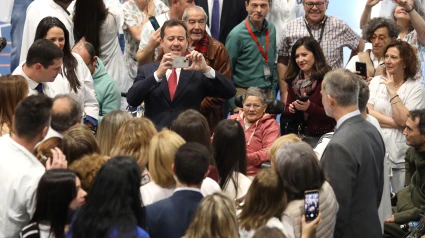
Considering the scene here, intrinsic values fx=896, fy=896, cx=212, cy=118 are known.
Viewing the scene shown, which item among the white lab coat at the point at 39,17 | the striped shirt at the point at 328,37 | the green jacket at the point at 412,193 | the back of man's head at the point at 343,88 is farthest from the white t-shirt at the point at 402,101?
the white lab coat at the point at 39,17

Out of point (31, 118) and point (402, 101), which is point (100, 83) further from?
point (31, 118)

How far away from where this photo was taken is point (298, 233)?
5137 millimetres

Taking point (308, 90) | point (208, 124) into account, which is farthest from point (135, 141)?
point (308, 90)

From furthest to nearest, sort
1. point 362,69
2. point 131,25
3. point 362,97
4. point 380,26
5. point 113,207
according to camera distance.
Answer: point 131,25
point 380,26
point 362,69
point 362,97
point 113,207

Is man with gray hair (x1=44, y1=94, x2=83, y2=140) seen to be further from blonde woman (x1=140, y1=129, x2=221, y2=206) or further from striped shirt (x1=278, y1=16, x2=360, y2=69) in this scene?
striped shirt (x1=278, y1=16, x2=360, y2=69)

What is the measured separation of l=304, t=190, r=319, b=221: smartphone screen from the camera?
505 cm

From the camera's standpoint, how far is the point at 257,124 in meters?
7.65

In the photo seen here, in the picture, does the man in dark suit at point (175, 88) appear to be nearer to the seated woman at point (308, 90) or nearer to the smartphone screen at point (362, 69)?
the seated woman at point (308, 90)

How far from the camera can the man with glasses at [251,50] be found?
8.99 metres

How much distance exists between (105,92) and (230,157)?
2547 millimetres

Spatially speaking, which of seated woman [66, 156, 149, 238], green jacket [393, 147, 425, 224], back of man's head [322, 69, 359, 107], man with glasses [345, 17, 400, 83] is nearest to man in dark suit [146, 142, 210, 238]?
seated woman [66, 156, 149, 238]

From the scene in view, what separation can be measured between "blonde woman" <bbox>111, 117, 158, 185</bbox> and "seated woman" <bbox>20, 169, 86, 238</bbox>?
96 cm

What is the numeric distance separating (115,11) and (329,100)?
143 inches

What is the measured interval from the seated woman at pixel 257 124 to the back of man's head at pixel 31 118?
103 inches
